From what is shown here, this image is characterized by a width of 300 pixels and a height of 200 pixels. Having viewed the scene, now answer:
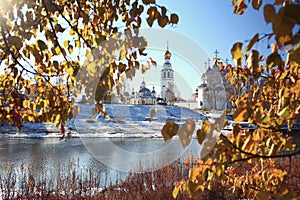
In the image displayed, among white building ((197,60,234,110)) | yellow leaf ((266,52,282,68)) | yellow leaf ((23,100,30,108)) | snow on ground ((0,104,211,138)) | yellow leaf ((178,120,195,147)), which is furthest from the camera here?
snow on ground ((0,104,211,138))

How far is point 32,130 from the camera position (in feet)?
49.6

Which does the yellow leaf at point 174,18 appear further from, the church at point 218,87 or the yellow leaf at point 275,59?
the church at point 218,87

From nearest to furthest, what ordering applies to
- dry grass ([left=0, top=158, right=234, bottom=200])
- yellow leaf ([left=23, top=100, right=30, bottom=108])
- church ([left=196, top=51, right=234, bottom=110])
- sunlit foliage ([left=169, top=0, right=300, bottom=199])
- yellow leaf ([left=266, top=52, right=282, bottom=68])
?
1. sunlit foliage ([left=169, top=0, right=300, bottom=199])
2. yellow leaf ([left=266, top=52, right=282, bottom=68])
3. yellow leaf ([left=23, top=100, right=30, bottom=108])
4. church ([left=196, top=51, right=234, bottom=110])
5. dry grass ([left=0, top=158, right=234, bottom=200])

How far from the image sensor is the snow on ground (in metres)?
14.2

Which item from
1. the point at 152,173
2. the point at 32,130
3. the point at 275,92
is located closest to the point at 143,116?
the point at 32,130

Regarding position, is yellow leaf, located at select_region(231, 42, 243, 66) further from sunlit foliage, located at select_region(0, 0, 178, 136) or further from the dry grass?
the dry grass

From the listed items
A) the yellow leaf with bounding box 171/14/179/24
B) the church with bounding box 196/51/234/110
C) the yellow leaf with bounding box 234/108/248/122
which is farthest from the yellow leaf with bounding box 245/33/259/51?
the church with bounding box 196/51/234/110

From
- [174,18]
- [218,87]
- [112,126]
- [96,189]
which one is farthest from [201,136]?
[112,126]

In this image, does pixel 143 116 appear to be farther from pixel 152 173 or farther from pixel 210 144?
pixel 210 144

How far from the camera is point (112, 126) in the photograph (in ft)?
57.5

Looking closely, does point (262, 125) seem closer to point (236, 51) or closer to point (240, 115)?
point (240, 115)

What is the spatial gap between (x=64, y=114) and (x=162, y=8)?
0.78m

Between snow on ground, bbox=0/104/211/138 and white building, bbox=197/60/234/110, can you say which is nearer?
white building, bbox=197/60/234/110

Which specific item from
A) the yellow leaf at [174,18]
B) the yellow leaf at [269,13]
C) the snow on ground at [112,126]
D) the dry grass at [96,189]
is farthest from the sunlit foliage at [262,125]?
the snow on ground at [112,126]
